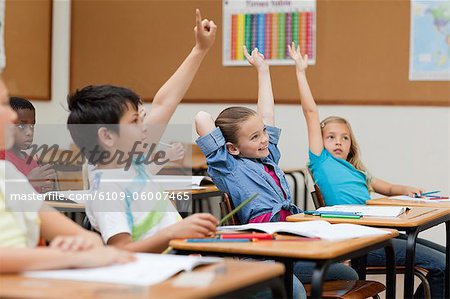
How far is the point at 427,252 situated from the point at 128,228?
1.68 m

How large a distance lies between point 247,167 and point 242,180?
72 millimetres

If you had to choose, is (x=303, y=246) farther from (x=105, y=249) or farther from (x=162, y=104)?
A: (x=162, y=104)

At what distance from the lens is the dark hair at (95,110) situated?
7.29 ft

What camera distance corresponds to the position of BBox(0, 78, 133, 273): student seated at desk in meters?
1.52

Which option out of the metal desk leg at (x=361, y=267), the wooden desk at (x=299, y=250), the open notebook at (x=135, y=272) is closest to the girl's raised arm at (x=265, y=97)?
the metal desk leg at (x=361, y=267)

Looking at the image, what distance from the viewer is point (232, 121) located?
3.05 meters

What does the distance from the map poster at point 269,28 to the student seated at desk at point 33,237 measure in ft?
12.4

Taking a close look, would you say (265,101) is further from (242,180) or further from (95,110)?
(95,110)

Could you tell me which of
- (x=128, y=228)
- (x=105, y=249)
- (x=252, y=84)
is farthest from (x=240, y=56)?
(x=105, y=249)

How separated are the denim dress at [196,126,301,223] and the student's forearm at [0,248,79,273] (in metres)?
1.36

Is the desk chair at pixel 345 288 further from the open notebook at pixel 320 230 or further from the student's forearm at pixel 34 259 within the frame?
the student's forearm at pixel 34 259

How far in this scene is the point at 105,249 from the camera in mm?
1605

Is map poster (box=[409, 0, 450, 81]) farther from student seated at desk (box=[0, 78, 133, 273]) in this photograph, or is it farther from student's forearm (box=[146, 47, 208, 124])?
student seated at desk (box=[0, 78, 133, 273])

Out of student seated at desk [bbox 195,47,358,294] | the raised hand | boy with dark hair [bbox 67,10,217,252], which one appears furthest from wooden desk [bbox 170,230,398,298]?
the raised hand
